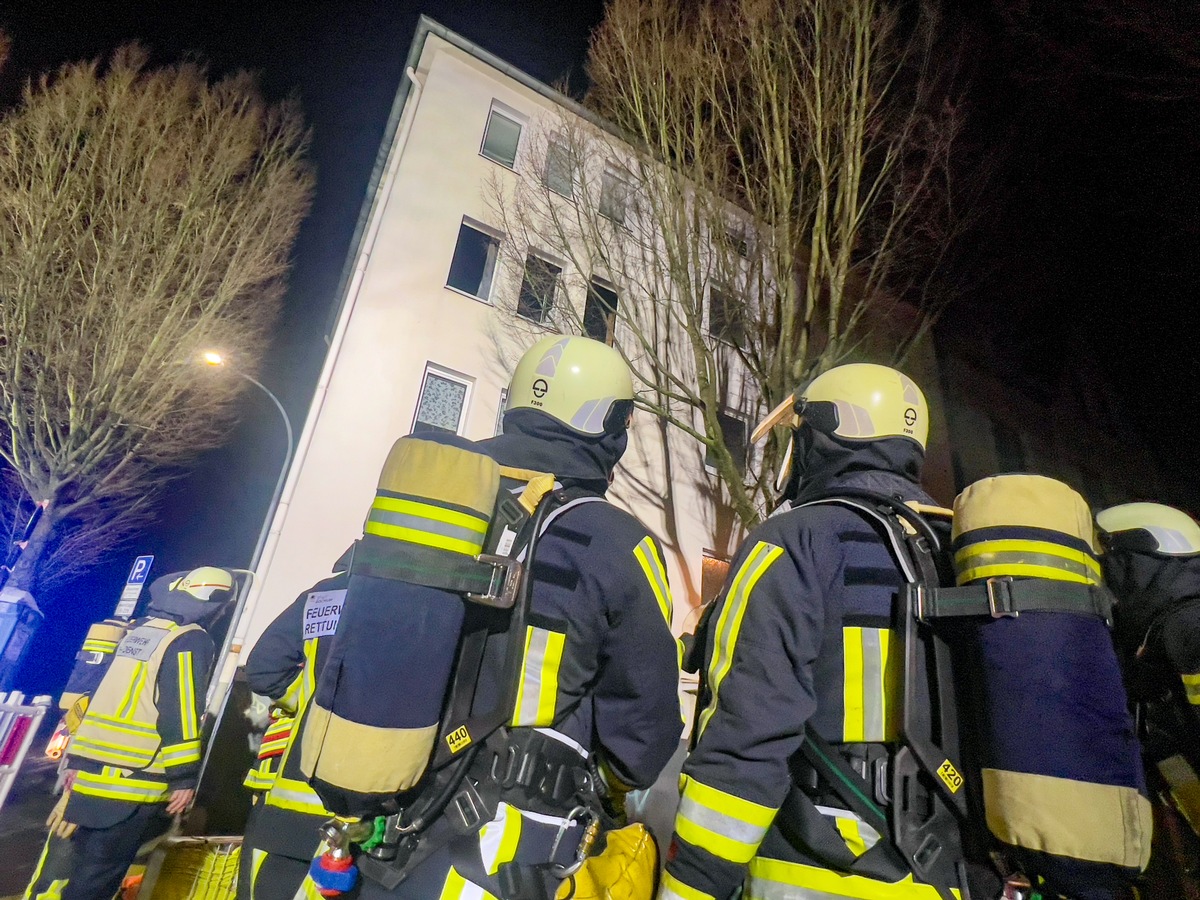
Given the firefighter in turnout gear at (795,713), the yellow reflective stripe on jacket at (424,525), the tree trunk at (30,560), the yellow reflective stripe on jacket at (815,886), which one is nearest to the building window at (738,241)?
the firefighter in turnout gear at (795,713)

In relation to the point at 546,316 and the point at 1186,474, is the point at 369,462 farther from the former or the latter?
the point at 1186,474

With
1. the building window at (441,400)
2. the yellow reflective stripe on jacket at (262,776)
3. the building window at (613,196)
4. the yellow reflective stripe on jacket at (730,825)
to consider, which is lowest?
the yellow reflective stripe on jacket at (262,776)

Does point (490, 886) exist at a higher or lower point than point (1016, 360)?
lower

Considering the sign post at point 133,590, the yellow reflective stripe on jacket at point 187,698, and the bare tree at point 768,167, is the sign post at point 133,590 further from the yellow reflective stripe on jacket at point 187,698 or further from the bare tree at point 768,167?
the bare tree at point 768,167

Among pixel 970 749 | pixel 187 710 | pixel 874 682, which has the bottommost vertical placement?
pixel 187 710

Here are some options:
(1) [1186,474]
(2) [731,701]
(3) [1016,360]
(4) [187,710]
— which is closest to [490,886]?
(2) [731,701]

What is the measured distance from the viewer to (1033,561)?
1514mm

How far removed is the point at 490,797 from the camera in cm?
178

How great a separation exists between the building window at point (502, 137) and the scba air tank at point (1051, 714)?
34.6 ft

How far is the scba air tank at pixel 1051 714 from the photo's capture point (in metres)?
1.28

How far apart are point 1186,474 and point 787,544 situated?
20.5 meters

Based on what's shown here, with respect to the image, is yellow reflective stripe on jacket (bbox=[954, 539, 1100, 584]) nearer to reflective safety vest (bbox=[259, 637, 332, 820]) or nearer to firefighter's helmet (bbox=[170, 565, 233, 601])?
reflective safety vest (bbox=[259, 637, 332, 820])

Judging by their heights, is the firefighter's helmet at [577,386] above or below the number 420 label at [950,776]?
above

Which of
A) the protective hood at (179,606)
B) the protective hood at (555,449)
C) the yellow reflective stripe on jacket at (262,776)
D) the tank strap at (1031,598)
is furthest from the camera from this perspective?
the protective hood at (179,606)
